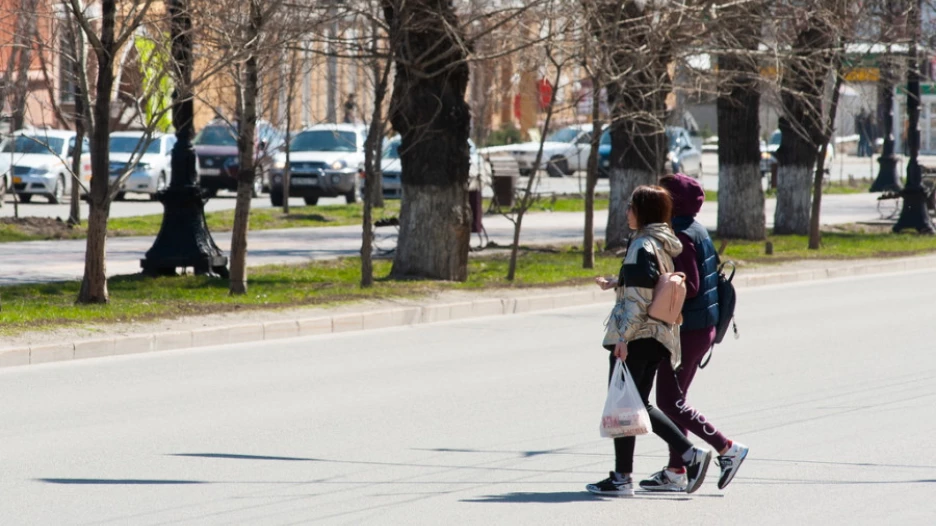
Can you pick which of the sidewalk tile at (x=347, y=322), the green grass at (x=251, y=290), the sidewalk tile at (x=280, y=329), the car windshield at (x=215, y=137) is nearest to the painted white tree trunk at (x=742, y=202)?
the green grass at (x=251, y=290)

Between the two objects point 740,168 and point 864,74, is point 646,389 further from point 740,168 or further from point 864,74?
point 864,74

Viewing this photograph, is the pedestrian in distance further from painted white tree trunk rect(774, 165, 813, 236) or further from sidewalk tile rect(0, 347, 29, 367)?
painted white tree trunk rect(774, 165, 813, 236)

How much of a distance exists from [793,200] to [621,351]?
62.4 ft

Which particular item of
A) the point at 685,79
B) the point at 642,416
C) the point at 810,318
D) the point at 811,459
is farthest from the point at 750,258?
the point at 642,416

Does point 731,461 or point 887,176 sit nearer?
point 731,461

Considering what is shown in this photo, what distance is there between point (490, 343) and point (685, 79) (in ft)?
30.0

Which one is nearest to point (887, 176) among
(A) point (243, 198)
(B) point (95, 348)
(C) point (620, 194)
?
(C) point (620, 194)

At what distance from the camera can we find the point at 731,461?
6.75 metres

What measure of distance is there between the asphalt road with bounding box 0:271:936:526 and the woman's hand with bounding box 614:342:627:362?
0.72 metres

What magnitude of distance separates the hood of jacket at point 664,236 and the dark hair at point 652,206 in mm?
30

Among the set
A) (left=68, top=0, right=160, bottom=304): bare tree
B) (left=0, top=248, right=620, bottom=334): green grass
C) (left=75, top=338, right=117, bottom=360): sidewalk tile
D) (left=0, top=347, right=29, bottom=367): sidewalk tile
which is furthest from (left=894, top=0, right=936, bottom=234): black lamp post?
(left=0, top=347, right=29, bottom=367): sidewalk tile

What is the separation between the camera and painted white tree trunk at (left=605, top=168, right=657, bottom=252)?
21000mm

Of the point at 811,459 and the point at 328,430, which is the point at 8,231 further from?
the point at 811,459

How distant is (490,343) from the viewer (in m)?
12.6
